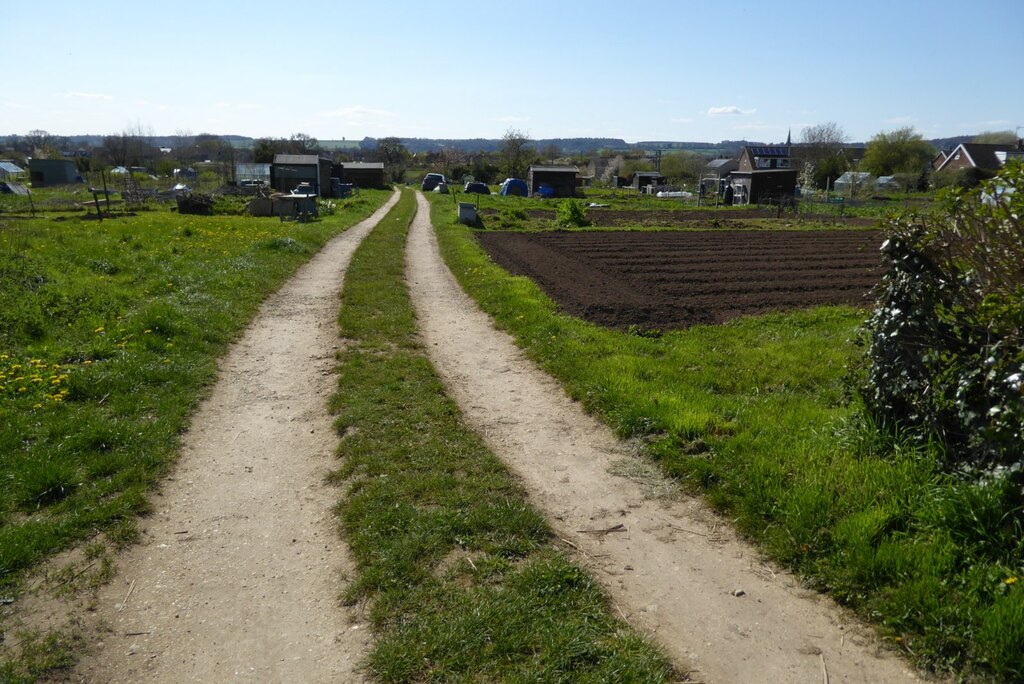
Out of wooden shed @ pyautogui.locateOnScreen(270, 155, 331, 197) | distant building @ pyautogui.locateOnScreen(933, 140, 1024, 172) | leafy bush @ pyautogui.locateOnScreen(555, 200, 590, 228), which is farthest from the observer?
distant building @ pyautogui.locateOnScreen(933, 140, 1024, 172)

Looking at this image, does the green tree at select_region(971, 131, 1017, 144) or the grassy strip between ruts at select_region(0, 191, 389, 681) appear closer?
the grassy strip between ruts at select_region(0, 191, 389, 681)

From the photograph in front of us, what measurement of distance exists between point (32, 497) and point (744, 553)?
5.49m

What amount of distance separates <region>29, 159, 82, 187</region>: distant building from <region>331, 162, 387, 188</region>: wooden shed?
3366cm

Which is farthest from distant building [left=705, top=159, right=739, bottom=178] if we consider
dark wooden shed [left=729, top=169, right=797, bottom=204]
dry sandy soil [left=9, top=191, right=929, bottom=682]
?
dry sandy soil [left=9, top=191, right=929, bottom=682]

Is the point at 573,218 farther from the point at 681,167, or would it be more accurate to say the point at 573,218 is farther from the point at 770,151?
the point at 770,151

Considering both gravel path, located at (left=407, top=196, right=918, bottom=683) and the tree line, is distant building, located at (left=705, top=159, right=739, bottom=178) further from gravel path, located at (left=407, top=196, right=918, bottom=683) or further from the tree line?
gravel path, located at (left=407, top=196, right=918, bottom=683)

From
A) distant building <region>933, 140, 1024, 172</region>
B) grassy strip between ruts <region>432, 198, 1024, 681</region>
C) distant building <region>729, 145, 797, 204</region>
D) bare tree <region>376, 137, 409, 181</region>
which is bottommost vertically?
grassy strip between ruts <region>432, 198, 1024, 681</region>

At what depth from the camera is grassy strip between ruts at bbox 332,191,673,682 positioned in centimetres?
369

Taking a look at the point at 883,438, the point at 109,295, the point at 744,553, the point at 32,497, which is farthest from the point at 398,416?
the point at 109,295

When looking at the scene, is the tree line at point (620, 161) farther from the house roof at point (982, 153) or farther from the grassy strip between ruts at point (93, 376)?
the grassy strip between ruts at point (93, 376)

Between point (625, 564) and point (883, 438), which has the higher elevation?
point (883, 438)

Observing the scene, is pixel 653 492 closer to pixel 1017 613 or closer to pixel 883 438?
pixel 883 438

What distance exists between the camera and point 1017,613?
145 inches

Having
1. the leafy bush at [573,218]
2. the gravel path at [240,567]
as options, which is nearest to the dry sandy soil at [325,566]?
the gravel path at [240,567]
